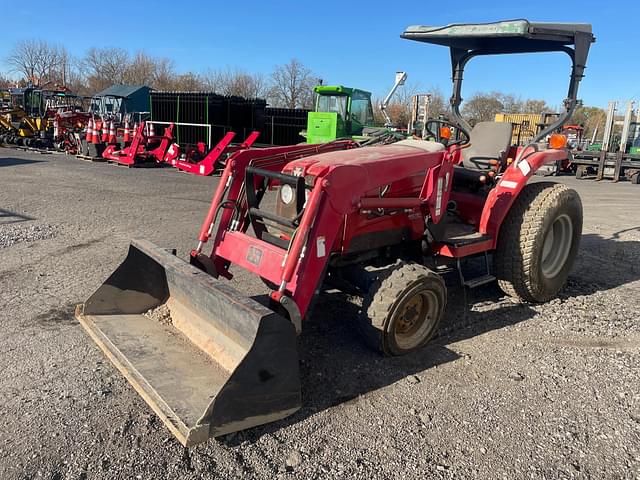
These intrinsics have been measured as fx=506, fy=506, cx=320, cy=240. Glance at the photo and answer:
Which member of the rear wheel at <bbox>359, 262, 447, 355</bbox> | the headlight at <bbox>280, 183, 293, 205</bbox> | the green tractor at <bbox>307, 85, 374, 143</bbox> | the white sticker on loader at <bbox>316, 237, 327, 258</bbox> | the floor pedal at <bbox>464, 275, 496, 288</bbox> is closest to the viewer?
the white sticker on loader at <bbox>316, 237, 327, 258</bbox>

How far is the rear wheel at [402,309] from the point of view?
3414mm

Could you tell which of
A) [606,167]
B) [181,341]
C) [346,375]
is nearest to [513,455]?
[346,375]

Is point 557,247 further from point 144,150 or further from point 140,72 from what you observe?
point 140,72

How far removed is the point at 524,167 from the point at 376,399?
8.77ft

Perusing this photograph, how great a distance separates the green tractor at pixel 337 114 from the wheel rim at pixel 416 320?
39.8 feet

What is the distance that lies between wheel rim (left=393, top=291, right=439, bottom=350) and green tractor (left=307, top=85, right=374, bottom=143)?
12138mm

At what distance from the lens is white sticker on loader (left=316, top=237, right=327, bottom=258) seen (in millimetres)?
3305

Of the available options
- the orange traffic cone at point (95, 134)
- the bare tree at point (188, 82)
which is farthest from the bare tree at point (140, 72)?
the orange traffic cone at point (95, 134)

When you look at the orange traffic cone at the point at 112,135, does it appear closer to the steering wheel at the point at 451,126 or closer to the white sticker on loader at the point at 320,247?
the steering wheel at the point at 451,126

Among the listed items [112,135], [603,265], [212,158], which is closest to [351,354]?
[603,265]

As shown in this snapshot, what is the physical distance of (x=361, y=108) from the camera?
16312 millimetres

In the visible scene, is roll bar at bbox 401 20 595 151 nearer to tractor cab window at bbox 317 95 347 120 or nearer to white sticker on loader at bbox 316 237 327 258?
white sticker on loader at bbox 316 237 327 258

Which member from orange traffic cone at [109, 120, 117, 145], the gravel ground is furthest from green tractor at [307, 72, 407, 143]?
the gravel ground

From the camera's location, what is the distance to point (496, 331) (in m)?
4.26
